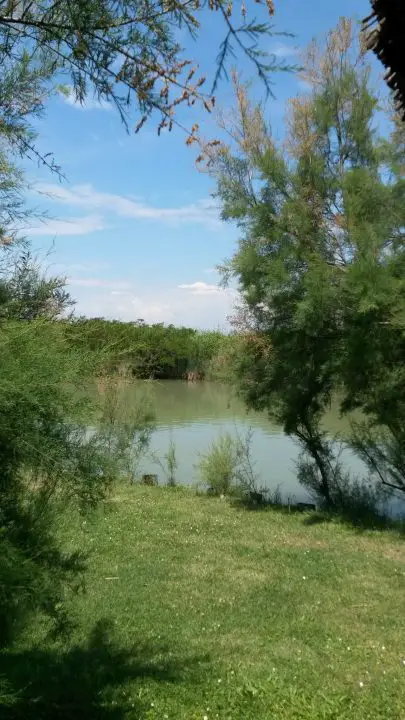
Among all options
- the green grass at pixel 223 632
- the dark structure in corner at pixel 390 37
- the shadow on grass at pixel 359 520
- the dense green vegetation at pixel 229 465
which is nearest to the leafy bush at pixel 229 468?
the dense green vegetation at pixel 229 465

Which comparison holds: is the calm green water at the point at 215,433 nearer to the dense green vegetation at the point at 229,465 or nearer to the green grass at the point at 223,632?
the dense green vegetation at the point at 229,465

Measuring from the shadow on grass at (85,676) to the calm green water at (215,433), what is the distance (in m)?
7.49

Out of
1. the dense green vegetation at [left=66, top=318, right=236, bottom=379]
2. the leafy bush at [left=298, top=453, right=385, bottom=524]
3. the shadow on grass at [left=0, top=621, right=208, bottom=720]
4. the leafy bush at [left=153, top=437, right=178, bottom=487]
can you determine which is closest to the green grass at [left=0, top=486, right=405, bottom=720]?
the shadow on grass at [left=0, top=621, right=208, bottom=720]

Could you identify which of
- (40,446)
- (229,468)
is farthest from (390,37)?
(229,468)

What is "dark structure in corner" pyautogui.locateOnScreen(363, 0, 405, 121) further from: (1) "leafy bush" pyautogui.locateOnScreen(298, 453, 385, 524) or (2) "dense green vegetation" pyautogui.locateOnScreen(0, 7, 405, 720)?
(1) "leafy bush" pyautogui.locateOnScreen(298, 453, 385, 524)

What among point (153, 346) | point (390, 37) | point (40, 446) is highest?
point (390, 37)

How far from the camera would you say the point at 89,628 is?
5824 mm

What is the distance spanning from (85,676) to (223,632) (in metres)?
1.49

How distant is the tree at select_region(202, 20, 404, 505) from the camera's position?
9672 mm

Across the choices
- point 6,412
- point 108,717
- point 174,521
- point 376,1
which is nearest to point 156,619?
point 108,717

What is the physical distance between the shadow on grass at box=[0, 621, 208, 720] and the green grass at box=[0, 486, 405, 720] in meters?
0.01

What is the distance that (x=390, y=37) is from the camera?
172cm

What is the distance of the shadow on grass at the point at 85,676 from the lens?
13.6 ft

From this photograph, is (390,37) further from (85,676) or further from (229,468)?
(229,468)
